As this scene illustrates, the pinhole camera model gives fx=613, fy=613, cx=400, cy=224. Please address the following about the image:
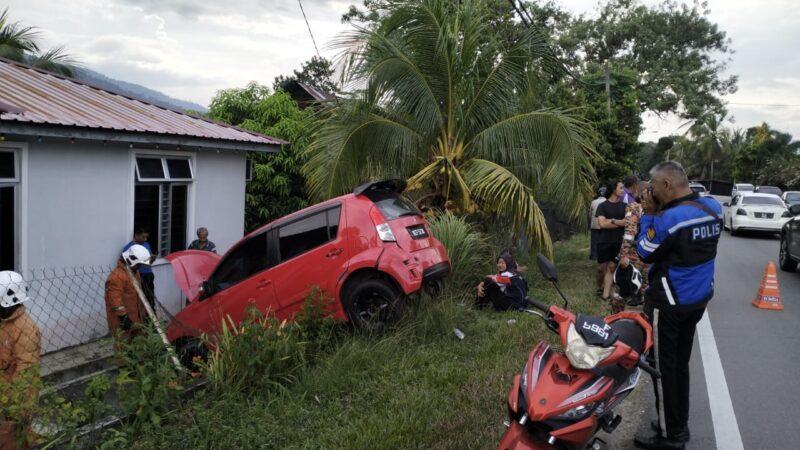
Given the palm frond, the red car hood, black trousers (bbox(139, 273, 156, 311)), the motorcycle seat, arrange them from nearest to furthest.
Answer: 1. the motorcycle seat
2. the red car hood
3. black trousers (bbox(139, 273, 156, 311))
4. the palm frond

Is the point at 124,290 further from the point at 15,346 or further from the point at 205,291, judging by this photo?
the point at 15,346

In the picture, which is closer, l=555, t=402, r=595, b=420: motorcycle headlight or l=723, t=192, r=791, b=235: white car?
l=555, t=402, r=595, b=420: motorcycle headlight

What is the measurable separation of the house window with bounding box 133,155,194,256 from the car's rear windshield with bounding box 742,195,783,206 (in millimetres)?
17522

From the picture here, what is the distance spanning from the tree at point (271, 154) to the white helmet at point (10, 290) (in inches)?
386

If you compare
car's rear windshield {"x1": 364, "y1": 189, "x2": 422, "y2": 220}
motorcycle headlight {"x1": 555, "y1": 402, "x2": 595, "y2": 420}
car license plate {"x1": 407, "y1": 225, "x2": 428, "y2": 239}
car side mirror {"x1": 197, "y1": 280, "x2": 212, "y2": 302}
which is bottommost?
car side mirror {"x1": 197, "y1": 280, "x2": 212, "y2": 302}

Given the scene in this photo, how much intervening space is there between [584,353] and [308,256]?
4101mm

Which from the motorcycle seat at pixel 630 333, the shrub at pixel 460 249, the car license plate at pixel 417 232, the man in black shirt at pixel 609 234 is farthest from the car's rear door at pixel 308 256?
the man in black shirt at pixel 609 234

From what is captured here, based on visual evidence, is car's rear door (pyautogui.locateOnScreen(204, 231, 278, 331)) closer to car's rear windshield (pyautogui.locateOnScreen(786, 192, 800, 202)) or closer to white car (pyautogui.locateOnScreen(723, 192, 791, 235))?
white car (pyautogui.locateOnScreen(723, 192, 791, 235))

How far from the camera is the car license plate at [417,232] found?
690 centimetres

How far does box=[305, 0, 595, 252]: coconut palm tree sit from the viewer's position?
32.6ft

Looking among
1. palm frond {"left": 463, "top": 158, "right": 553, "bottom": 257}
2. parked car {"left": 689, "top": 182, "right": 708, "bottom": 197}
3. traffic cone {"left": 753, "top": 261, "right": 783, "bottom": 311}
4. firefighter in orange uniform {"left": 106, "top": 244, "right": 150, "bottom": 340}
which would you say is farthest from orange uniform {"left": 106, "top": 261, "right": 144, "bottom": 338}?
traffic cone {"left": 753, "top": 261, "right": 783, "bottom": 311}

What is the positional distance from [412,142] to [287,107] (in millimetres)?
5657

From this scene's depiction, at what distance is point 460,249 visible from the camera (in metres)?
8.63

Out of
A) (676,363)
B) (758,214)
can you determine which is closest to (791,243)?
(758,214)
